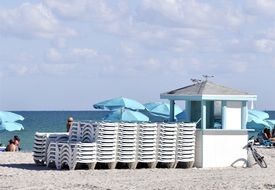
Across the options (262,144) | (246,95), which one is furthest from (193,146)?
(262,144)

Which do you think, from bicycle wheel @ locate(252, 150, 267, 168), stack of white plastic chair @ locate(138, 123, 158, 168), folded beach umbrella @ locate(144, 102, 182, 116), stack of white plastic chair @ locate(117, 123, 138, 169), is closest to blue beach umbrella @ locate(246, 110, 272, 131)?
folded beach umbrella @ locate(144, 102, 182, 116)

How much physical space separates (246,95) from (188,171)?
248 cm

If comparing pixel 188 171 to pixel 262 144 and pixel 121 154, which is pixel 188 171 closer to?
pixel 121 154

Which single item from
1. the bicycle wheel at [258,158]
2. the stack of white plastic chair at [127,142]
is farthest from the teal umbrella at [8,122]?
the bicycle wheel at [258,158]

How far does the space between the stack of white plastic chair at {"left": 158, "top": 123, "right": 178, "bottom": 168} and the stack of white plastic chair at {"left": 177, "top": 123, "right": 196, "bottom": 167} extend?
13 cm

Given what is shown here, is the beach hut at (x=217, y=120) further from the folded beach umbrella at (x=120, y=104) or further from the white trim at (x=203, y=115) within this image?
the folded beach umbrella at (x=120, y=104)

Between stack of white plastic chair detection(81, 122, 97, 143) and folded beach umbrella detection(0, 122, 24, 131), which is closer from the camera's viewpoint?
stack of white plastic chair detection(81, 122, 97, 143)

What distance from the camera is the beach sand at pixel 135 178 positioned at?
1530 centimetres

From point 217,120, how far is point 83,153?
12.2 feet

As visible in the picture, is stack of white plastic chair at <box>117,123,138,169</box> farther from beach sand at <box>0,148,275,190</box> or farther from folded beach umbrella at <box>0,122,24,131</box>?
folded beach umbrella at <box>0,122,24,131</box>

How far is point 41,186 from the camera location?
15156 millimetres

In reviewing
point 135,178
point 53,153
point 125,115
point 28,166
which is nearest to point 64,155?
point 53,153

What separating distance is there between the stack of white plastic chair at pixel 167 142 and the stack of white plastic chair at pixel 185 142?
13cm

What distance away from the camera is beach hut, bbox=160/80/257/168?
1903 cm
